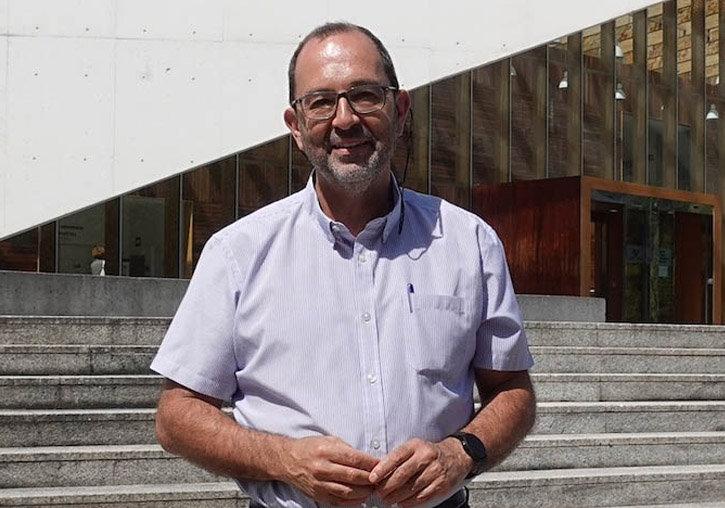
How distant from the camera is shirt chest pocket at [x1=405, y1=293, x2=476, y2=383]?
5.98 ft

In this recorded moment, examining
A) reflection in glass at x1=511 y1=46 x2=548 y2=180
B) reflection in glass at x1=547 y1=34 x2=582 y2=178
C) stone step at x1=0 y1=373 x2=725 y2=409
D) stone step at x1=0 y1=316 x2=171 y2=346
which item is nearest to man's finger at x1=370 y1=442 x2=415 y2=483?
stone step at x1=0 y1=373 x2=725 y2=409

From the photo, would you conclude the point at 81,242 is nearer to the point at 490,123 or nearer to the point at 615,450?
the point at 490,123

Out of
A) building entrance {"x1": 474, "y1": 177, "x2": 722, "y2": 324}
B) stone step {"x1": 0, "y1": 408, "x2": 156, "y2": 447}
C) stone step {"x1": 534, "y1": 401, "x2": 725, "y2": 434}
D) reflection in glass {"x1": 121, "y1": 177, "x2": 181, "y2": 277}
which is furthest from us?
reflection in glass {"x1": 121, "y1": 177, "x2": 181, "y2": 277}

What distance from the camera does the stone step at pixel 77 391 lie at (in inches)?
217

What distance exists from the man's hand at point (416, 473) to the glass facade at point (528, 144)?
11145mm

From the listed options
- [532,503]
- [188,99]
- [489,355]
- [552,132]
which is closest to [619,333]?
[532,503]

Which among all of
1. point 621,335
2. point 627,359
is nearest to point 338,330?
point 627,359

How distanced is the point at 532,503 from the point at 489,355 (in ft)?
11.7

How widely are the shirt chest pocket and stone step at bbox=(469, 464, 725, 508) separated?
3.32 meters

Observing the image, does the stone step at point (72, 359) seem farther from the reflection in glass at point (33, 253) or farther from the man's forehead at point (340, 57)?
the reflection in glass at point (33, 253)

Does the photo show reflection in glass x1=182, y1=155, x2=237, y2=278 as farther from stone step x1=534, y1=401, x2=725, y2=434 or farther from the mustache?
the mustache

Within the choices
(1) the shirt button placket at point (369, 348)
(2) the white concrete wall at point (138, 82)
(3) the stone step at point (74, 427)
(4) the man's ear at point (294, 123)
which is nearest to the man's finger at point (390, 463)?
(1) the shirt button placket at point (369, 348)

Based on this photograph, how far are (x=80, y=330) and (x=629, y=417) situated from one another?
3079 millimetres

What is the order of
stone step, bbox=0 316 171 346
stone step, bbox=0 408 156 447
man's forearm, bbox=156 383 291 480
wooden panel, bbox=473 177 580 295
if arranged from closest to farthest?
man's forearm, bbox=156 383 291 480 → stone step, bbox=0 408 156 447 → stone step, bbox=0 316 171 346 → wooden panel, bbox=473 177 580 295
